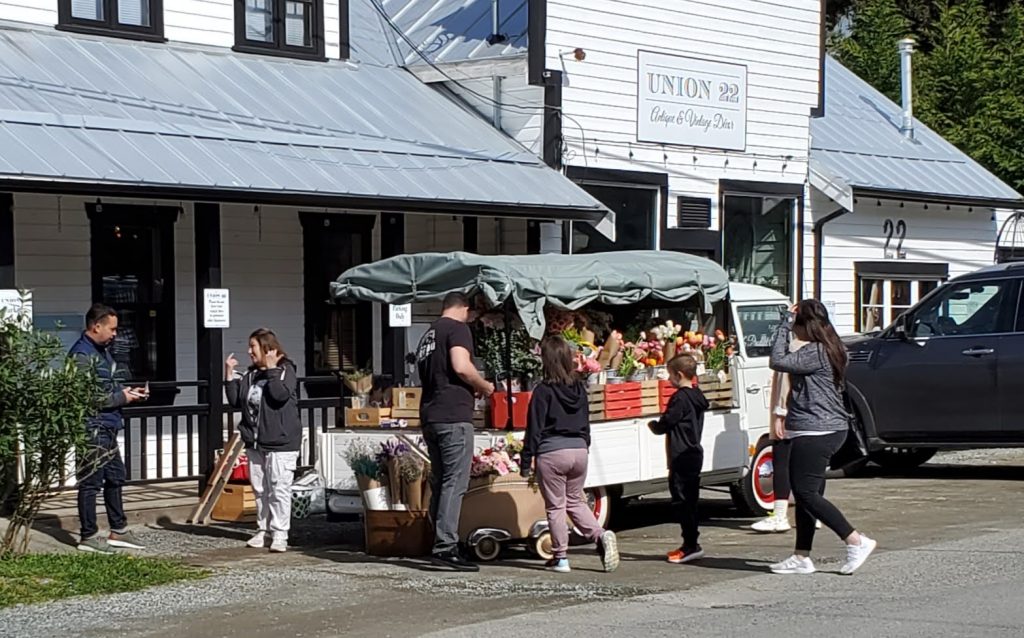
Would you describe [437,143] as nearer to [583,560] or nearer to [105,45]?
[105,45]

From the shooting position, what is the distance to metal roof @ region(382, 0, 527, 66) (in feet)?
63.0

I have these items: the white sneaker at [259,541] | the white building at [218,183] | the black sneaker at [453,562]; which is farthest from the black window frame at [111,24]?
the black sneaker at [453,562]

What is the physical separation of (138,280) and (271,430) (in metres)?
5.24

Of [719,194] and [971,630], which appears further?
[719,194]

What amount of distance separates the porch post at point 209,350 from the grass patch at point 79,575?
304cm

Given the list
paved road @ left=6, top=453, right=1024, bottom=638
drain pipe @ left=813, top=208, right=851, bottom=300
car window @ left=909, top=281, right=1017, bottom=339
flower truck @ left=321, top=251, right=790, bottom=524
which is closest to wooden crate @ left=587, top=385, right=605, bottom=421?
flower truck @ left=321, top=251, right=790, bottom=524

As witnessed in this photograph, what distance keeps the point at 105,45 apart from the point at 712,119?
7454 mm

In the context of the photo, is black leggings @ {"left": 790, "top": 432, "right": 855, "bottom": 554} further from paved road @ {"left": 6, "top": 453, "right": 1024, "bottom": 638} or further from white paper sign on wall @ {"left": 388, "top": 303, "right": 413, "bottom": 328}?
white paper sign on wall @ {"left": 388, "top": 303, "right": 413, "bottom": 328}

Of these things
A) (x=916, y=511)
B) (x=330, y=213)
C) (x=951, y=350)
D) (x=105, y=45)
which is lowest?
(x=916, y=511)

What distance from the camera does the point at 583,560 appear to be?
11.5 metres

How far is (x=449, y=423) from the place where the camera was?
10.9 m

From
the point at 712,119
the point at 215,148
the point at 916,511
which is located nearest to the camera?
the point at 916,511

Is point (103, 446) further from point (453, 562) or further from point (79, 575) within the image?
point (453, 562)

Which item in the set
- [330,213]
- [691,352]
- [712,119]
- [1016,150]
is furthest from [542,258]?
[1016,150]
